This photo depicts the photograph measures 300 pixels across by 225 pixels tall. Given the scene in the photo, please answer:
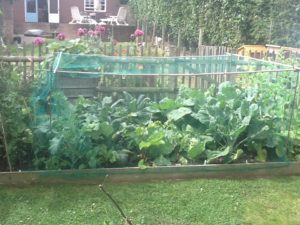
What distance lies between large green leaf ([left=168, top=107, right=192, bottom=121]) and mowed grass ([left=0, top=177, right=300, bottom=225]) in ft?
2.55

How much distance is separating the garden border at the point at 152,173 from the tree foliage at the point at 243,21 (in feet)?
19.1

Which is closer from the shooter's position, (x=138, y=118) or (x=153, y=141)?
(x=153, y=141)

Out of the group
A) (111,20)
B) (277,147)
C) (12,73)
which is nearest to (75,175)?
(12,73)

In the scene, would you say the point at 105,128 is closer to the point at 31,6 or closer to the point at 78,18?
the point at 78,18

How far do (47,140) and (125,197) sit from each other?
101cm

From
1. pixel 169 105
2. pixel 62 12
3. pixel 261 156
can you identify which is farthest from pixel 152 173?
pixel 62 12

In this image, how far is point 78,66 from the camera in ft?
16.5

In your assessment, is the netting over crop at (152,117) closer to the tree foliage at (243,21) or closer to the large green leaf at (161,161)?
the large green leaf at (161,161)

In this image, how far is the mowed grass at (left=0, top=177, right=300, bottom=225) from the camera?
3.58 meters

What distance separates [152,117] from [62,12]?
72.9 ft

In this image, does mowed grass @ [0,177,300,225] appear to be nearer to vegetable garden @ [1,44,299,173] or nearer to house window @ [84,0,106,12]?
vegetable garden @ [1,44,299,173]

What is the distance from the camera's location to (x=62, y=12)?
25.5 m

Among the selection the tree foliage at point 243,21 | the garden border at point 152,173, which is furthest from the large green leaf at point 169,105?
the tree foliage at point 243,21

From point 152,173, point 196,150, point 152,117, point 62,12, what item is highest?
point 62,12
